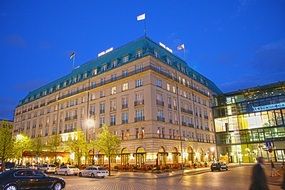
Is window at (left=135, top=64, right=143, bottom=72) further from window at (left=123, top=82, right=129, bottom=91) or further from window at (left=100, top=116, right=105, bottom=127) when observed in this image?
window at (left=100, top=116, right=105, bottom=127)

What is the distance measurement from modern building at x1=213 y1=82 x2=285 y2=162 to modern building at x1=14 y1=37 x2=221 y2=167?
4.01 metres

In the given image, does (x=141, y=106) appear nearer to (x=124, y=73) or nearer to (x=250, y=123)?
(x=124, y=73)

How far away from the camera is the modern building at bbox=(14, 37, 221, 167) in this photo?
1903 inches

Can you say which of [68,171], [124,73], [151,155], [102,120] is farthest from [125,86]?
[68,171]

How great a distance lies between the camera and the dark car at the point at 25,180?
53.7 ft

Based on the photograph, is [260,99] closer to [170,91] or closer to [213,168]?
[170,91]

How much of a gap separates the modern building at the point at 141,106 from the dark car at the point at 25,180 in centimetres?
2873

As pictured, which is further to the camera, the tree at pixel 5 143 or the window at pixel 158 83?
the window at pixel 158 83

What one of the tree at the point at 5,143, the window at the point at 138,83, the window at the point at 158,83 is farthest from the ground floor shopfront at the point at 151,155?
the tree at the point at 5,143

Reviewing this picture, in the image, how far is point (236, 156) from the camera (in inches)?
2746

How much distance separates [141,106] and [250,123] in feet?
117

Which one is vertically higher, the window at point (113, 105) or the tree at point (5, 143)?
the window at point (113, 105)

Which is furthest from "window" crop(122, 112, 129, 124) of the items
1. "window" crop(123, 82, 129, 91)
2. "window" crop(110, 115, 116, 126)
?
"window" crop(123, 82, 129, 91)

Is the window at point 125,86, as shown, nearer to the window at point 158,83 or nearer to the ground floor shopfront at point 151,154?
the window at point 158,83
